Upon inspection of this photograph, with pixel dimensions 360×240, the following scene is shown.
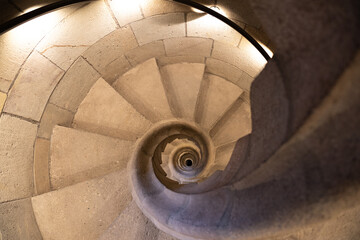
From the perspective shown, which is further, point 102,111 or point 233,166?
point 102,111

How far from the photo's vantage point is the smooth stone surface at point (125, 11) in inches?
114

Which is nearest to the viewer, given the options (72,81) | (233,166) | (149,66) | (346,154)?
(346,154)

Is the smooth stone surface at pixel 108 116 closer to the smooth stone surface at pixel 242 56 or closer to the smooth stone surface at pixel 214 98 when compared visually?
the smooth stone surface at pixel 214 98

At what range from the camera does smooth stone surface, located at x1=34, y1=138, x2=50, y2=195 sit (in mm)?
3289

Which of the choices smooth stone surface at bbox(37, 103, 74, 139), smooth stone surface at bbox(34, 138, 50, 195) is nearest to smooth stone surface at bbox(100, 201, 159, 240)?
smooth stone surface at bbox(34, 138, 50, 195)

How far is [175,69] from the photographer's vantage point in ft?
14.8

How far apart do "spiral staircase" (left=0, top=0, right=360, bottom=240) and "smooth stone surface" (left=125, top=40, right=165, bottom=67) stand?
2 centimetres

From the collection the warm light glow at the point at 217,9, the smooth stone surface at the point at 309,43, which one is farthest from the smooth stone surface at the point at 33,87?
the smooth stone surface at the point at 309,43

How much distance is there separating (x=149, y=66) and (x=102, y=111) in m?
1.08

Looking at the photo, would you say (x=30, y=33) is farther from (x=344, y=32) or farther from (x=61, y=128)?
(x=344, y=32)

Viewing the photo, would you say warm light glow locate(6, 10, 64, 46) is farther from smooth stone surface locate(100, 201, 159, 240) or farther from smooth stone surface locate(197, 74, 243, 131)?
smooth stone surface locate(197, 74, 243, 131)

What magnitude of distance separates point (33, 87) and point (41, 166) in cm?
107

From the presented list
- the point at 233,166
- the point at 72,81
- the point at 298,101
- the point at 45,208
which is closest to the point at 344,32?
the point at 298,101

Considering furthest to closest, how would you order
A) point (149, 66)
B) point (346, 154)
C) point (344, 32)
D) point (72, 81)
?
point (149, 66) < point (72, 81) < point (346, 154) < point (344, 32)
